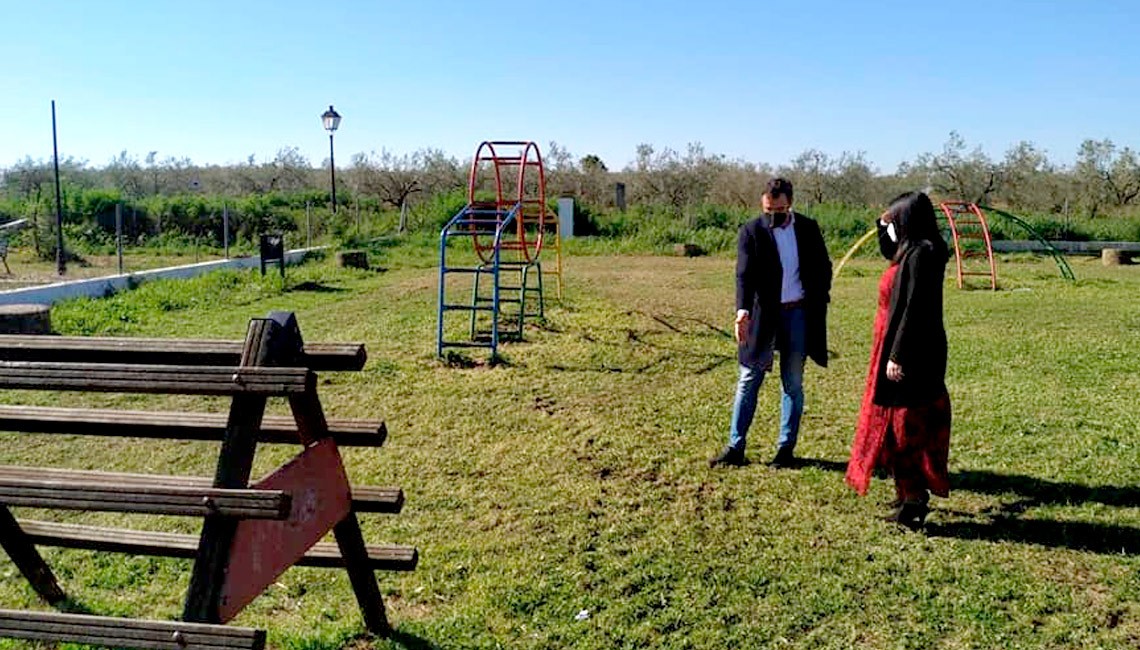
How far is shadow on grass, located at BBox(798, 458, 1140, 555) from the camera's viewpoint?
400 cm

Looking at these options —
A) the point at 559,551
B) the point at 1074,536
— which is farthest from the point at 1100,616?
the point at 559,551

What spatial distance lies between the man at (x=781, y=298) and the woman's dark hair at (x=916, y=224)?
0.85m

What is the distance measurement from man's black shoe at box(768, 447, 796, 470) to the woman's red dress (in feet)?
2.87

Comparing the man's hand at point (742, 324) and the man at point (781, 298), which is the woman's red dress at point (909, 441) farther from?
the man's hand at point (742, 324)

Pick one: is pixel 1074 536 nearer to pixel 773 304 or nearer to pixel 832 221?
pixel 773 304

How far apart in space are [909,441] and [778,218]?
4.77 ft

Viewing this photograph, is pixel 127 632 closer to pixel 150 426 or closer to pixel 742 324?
pixel 150 426

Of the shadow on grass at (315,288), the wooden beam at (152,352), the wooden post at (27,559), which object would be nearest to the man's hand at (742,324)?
the wooden beam at (152,352)

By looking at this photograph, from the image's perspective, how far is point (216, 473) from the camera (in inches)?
87.7

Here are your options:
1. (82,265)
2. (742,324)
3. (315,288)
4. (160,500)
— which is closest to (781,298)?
(742,324)

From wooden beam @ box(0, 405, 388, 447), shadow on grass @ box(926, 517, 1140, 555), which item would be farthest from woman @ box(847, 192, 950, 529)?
wooden beam @ box(0, 405, 388, 447)

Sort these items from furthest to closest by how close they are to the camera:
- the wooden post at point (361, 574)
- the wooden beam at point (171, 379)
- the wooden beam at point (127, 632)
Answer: the wooden post at point (361, 574)
the wooden beam at point (171, 379)
the wooden beam at point (127, 632)

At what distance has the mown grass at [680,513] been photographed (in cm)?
335

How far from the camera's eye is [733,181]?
35875 mm
